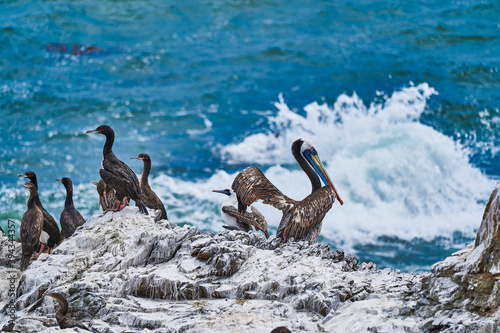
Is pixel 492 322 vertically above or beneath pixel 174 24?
beneath

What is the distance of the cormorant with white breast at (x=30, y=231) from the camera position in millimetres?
8508

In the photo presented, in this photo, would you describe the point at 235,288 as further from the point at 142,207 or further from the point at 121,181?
the point at 121,181

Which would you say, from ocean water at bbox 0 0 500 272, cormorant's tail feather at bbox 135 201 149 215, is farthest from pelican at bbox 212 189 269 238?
ocean water at bbox 0 0 500 272

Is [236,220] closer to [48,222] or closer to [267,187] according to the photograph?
[267,187]

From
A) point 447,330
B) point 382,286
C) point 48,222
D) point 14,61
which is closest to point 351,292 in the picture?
point 382,286

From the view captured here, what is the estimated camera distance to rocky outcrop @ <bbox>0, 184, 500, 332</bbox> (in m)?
5.59

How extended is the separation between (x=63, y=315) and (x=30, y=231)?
2617 millimetres

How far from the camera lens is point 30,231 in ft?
27.9

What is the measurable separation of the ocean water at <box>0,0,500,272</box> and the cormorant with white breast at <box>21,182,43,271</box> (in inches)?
283

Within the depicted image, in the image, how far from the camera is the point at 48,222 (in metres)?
9.02

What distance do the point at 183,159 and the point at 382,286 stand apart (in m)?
13.3

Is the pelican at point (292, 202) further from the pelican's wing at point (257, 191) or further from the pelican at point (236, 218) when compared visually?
the pelican at point (236, 218)

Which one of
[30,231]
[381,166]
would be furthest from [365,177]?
[30,231]

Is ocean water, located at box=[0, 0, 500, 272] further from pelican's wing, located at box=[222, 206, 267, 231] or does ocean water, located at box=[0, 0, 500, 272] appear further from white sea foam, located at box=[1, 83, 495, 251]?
pelican's wing, located at box=[222, 206, 267, 231]
